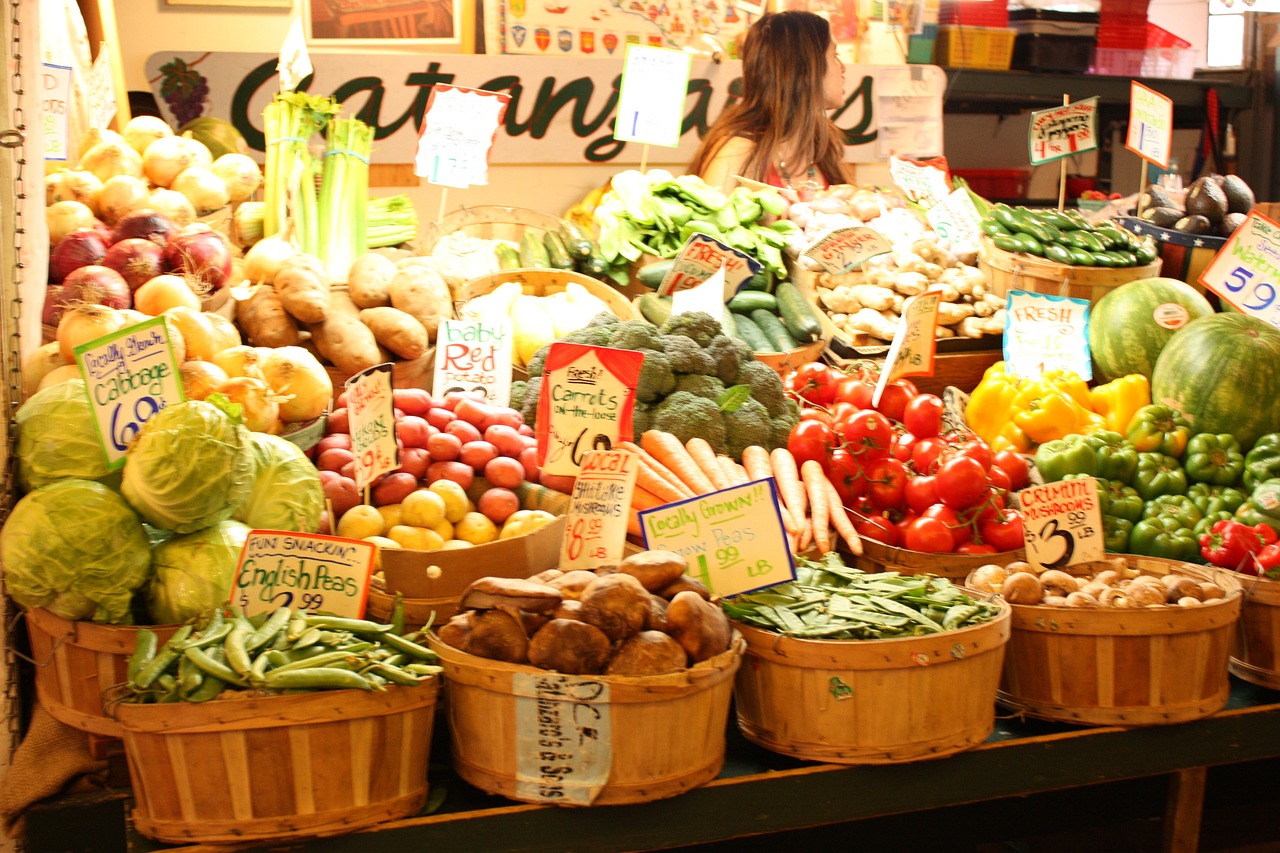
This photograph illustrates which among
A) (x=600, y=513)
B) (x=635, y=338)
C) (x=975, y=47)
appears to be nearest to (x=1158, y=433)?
(x=635, y=338)

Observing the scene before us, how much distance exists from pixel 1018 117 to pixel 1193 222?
15.0ft

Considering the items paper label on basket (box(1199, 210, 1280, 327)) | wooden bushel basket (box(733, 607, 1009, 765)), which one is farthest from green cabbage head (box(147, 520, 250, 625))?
paper label on basket (box(1199, 210, 1280, 327))

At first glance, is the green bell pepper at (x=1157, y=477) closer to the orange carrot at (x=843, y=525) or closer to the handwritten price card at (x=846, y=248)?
the orange carrot at (x=843, y=525)

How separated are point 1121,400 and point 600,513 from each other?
218 centimetres

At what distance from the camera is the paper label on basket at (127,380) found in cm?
221

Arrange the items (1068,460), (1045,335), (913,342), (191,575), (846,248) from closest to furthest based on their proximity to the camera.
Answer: (191,575)
(1068,460)
(913,342)
(1045,335)
(846,248)

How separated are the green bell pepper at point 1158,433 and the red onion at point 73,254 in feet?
9.98

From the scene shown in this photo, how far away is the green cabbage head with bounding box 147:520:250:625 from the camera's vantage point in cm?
222

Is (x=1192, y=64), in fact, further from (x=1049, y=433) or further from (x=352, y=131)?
(x=352, y=131)

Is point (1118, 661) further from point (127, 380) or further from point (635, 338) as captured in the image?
point (127, 380)

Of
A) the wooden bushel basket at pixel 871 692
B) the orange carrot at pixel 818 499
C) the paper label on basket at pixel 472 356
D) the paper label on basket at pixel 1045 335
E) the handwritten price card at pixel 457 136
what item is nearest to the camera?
the wooden bushel basket at pixel 871 692

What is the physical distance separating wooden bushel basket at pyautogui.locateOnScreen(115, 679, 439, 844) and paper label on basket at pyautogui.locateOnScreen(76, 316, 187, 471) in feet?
2.07

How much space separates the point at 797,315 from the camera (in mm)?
4375

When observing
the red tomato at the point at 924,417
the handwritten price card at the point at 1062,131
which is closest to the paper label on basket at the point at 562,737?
the red tomato at the point at 924,417
